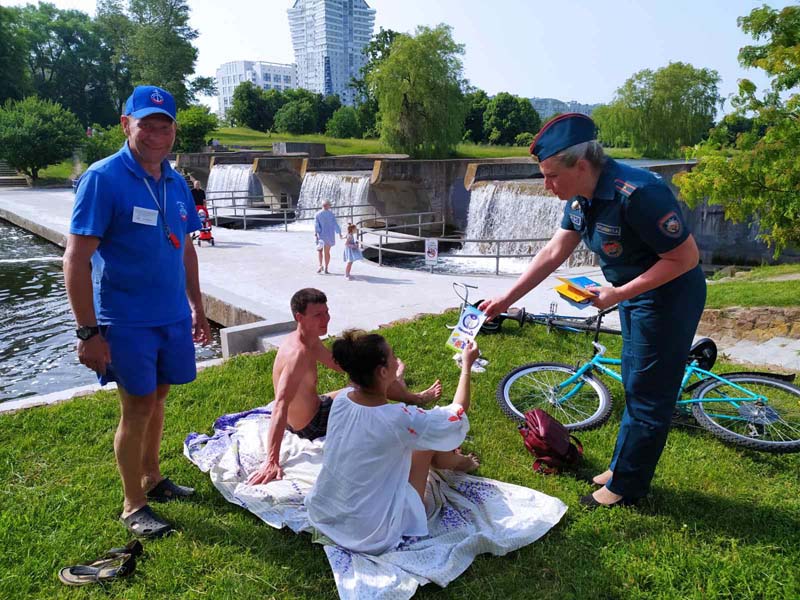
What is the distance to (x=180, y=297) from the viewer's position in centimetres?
301

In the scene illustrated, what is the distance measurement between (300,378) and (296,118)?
69817mm

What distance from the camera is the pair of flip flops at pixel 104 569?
2.66m

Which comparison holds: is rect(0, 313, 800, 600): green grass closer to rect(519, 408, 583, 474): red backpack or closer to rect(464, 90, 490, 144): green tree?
rect(519, 408, 583, 474): red backpack

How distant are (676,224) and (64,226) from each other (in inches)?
784

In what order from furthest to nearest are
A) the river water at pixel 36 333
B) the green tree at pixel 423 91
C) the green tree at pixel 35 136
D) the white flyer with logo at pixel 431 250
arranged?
the green tree at pixel 35 136, the green tree at pixel 423 91, the white flyer with logo at pixel 431 250, the river water at pixel 36 333

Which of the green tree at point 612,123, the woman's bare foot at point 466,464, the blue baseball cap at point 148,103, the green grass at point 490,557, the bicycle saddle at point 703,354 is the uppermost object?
the green tree at point 612,123

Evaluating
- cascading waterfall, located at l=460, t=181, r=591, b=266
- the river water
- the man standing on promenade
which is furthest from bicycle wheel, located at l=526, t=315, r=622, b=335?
cascading waterfall, located at l=460, t=181, r=591, b=266

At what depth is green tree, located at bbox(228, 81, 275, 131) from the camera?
7306 centimetres

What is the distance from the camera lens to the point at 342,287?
36.1 feet

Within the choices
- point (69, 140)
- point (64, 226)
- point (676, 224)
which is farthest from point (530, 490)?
point (69, 140)

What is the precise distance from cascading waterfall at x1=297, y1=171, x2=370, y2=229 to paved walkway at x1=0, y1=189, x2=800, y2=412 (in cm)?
598

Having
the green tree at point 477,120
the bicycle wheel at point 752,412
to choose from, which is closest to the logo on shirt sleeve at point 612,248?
the bicycle wheel at point 752,412

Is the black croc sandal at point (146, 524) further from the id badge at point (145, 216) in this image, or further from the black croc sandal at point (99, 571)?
the id badge at point (145, 216)

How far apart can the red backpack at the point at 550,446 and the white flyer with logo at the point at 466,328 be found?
99cm
